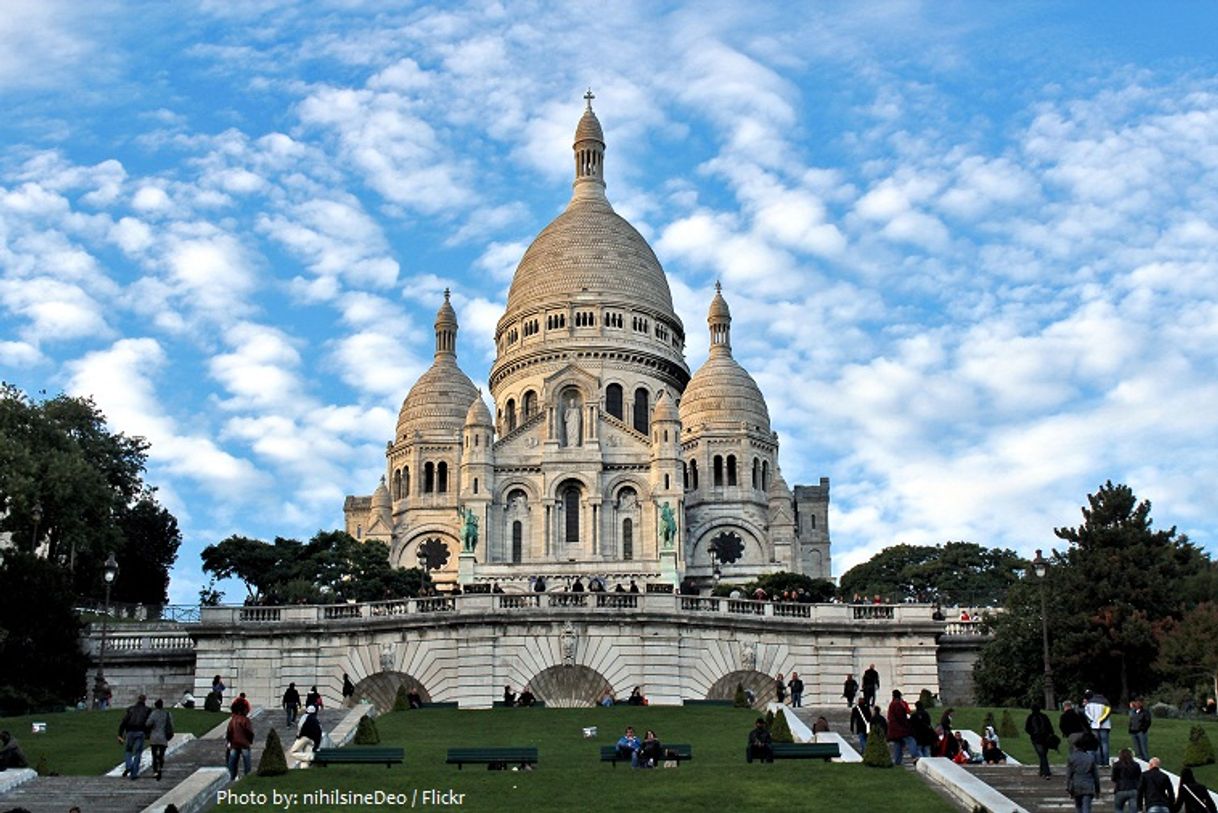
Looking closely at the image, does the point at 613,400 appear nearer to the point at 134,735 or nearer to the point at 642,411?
the point at 642,411

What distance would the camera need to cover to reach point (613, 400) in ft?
376

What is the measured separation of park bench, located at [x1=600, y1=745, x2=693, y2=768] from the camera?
28.3 meters

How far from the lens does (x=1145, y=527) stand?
4853 cm

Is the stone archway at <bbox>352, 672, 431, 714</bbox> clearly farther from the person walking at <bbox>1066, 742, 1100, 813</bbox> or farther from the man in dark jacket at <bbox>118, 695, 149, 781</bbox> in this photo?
the person walking at <bbox>1066, 742, 1100, 813</bbox>

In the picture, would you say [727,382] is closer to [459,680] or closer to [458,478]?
[458,478]

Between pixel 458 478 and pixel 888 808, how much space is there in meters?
92.8

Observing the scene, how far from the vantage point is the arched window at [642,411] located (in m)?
114

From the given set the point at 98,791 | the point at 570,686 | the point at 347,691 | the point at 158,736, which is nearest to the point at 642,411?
the point at 570,686

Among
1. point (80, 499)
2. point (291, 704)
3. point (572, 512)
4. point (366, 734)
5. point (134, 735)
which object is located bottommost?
point (366, 734)

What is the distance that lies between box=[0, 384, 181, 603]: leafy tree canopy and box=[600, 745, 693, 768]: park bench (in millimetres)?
26290

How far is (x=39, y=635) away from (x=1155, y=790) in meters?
30.5

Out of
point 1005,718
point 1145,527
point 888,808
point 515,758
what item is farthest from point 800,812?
point 1145,527

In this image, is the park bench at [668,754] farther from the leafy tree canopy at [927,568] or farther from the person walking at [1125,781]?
the leafy tree canopy at [927,568]

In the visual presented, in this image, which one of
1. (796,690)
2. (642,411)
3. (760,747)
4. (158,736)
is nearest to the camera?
(158,736)
